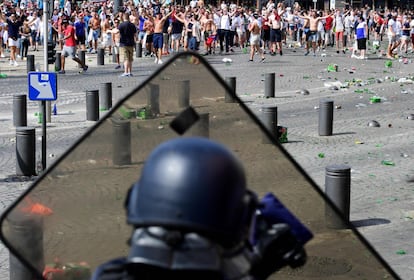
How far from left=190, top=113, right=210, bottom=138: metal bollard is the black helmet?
0.41m

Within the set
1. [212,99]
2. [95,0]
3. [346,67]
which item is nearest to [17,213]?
[212,99]

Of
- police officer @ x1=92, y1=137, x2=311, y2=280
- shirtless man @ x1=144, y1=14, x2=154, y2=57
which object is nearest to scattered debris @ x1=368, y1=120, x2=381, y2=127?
shirtless man @ x1=144, y1=14, x2=154, y2=57

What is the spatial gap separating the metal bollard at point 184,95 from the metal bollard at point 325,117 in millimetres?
13154

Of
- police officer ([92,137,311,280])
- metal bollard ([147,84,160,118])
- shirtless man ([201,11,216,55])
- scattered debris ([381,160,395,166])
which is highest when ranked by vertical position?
shirtless man ([201,11,216,55])

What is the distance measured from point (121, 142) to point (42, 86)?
1078 centimetres

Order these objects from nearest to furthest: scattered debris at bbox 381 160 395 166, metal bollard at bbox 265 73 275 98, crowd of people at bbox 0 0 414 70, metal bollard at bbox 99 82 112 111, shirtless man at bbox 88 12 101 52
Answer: scattered debris at bbox 381 160 395 166, metal bollard at bbox 99 82 112 111, metal bollard at bbox 265 73 275 98, crowd of people at bbox 0 0 414 70, shirtless man at bbox 88 12 101 52

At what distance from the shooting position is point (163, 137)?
2270 millimetres

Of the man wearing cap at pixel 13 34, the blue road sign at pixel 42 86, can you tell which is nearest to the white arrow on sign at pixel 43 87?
the blue road sign at pixel 42 86

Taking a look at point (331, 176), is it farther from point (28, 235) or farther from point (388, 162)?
point (28, 235)

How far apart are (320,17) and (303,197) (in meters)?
33.2

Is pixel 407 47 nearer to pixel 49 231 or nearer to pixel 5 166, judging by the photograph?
pixel 5 166

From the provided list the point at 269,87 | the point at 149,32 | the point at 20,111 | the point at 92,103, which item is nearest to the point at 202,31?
the point at 149,32

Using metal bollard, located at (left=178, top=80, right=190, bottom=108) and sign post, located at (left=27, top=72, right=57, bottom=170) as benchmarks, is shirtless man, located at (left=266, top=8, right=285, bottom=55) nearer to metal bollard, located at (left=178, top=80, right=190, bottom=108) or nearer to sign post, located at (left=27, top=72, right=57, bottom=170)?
sign post, located at (left=27, top=72, right=57, bottom=170)

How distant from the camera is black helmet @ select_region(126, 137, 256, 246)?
172cm
